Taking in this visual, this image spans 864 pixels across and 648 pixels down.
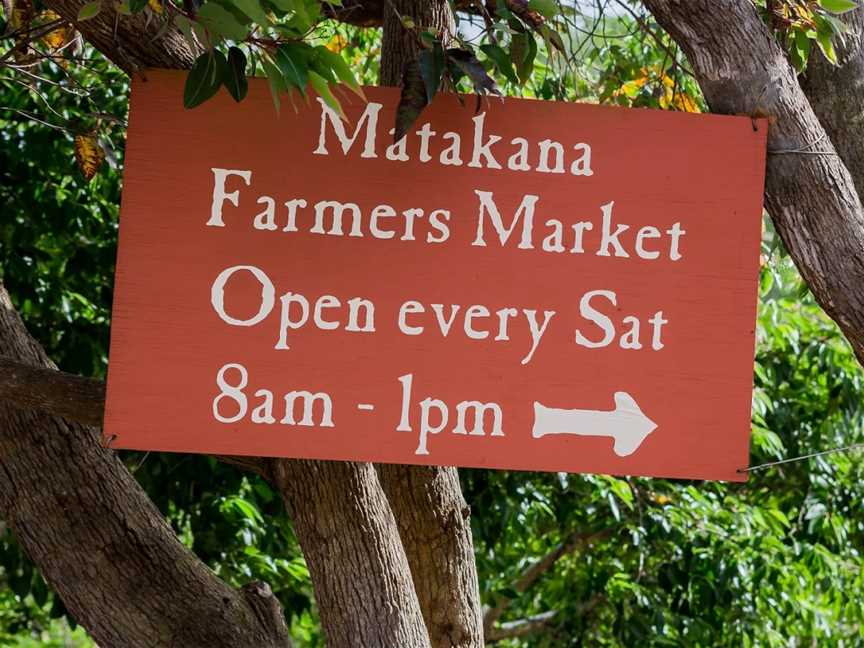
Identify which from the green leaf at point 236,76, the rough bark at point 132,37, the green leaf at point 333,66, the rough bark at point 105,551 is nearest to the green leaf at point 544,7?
the green leaf at point 333,66

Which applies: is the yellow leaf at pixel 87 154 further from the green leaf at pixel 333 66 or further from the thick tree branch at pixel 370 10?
the green leaf at pixel 333 66

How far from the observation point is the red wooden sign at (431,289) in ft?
7.36

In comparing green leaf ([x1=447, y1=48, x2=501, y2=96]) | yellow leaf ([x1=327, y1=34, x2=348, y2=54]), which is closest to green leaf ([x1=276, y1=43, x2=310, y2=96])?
green leaf ([x1=447, y1=48, x2=501, y2=96])

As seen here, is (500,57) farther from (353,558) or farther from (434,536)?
(434,536)

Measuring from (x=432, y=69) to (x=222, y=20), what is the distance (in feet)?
1.55

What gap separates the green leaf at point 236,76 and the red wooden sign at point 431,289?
0.13 metres

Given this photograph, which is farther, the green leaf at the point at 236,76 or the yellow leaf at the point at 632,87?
the yellow leaf at the point at 632,87

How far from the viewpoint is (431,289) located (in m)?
Result: 2.29

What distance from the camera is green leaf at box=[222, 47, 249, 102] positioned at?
2.16m

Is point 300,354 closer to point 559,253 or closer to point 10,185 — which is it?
point 559,253

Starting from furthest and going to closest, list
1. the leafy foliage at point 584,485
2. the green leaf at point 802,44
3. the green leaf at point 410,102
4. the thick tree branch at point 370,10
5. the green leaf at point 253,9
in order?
the leafy foliage at point 584,485
the thick tree branch at point 370,10
the green leaf at point 802,44
the green leaf at point 410,102
the green leaf at point 253,9

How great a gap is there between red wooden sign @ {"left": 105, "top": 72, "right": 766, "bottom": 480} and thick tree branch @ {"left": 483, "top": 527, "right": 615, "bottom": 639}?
3266 mm

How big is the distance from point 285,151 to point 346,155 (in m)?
0.13

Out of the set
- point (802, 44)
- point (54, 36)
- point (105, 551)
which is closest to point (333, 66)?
point (802, 44)
